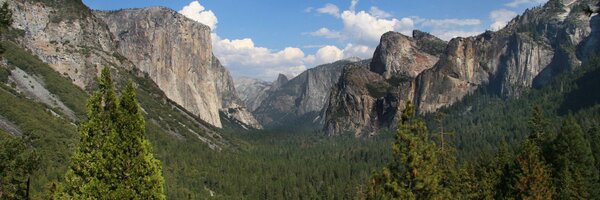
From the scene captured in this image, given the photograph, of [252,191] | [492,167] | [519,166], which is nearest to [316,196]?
[252,191]

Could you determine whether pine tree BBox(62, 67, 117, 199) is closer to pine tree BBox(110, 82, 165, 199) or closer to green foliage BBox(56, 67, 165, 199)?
green foliage BBox(56, 67, 165, 199)

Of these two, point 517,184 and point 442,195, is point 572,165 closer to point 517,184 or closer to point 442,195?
point 517,184

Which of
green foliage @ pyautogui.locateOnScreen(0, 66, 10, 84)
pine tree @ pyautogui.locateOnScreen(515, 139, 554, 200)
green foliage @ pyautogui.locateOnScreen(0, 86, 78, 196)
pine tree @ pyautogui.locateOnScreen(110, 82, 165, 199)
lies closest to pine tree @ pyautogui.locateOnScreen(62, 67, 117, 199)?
pine tree @ pyautogui.locateOnScreen(110, 82, 165, 199)

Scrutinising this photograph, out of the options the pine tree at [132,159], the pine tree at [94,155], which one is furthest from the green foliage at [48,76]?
the pine tree at [132,159]

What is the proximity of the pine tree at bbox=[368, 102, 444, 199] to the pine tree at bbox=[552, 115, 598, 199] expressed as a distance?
30.8 metres

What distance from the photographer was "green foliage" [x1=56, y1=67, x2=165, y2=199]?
26031mm

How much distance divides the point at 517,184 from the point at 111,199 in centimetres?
4143

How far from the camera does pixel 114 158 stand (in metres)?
26.1

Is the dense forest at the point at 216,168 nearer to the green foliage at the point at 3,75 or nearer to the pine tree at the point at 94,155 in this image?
the pine tree at the point at 94,155

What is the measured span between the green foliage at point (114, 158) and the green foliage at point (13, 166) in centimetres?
1125

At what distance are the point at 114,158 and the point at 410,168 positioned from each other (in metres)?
18.6

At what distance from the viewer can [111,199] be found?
1017 inches

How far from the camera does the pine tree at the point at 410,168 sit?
3566 centimetres

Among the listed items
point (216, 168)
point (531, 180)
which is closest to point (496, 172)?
point (531, 180)
